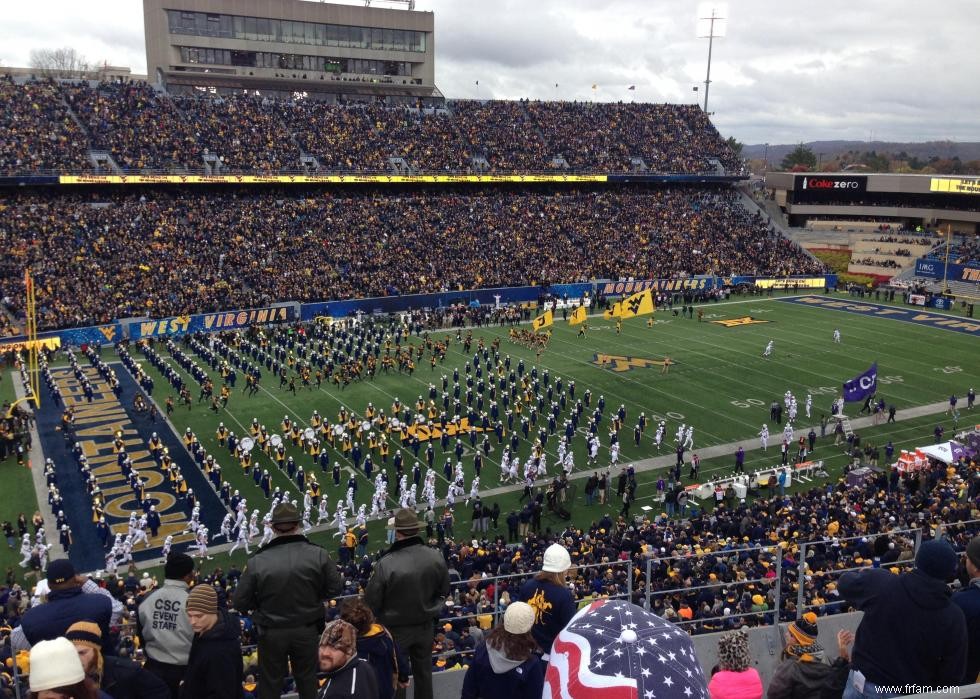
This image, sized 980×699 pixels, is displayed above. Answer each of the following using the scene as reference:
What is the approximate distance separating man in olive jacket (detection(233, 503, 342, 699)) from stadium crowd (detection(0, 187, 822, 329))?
3139 centimetres

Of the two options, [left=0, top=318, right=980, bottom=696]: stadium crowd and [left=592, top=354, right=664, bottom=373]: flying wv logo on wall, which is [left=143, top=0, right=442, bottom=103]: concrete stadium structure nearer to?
[left=592, top=354, right=664, bottom=373]: flying wv logo on wall

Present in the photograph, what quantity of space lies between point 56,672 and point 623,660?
200 cm

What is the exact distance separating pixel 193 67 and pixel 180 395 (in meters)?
33.8

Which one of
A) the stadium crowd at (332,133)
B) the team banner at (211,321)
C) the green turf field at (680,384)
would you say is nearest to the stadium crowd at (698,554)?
the green turf field at (680,384)

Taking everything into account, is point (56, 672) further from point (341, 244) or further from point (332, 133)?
A: point (332, 133)

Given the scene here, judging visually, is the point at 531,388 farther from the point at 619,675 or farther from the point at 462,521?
the point at 619,675

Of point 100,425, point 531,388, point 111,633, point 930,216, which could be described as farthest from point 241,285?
point 930,216

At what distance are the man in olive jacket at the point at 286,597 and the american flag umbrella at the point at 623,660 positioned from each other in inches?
75.9

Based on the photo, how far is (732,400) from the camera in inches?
1025

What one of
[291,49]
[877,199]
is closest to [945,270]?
[877,199]

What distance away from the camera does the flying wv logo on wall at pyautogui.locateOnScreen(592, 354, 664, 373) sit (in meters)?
29.7

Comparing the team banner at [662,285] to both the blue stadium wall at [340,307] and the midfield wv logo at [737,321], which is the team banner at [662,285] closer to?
the blue stadium wall at [340,307]

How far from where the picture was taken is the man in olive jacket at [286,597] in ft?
14.0

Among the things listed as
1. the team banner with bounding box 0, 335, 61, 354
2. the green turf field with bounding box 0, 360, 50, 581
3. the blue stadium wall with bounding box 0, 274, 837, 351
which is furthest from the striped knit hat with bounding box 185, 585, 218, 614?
the blue stadium wall with bounding box 0, 274, 837, 351
